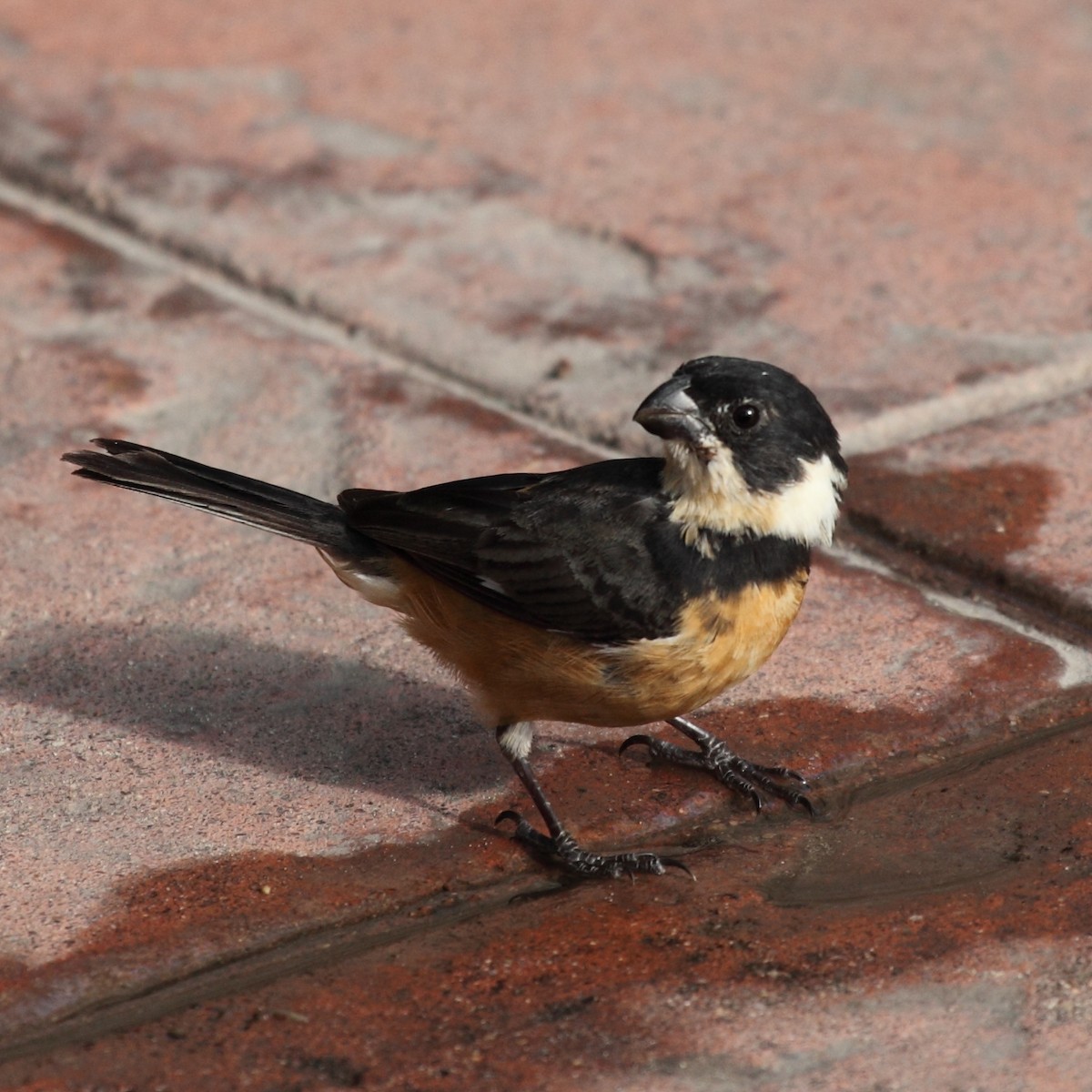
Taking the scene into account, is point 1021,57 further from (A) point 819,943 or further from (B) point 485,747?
(A) point 819,943

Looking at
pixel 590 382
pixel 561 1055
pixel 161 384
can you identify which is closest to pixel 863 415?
pixel 590 382

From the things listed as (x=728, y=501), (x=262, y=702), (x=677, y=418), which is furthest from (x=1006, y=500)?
(x=262, y=702)

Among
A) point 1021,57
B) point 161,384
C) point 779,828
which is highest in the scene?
point 1021,57

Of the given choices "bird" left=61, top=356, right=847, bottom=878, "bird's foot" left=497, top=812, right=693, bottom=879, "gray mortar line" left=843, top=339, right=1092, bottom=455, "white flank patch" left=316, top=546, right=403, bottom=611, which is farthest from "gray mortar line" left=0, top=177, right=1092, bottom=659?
"bird's foot" left=497, top=812, right=693, bottom=879

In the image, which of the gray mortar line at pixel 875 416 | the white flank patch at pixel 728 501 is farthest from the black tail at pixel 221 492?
the gray mortar line at pixel 875 416

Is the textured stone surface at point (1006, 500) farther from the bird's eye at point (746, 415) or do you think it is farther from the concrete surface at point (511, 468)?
the bird's eye at point (746, 415)
